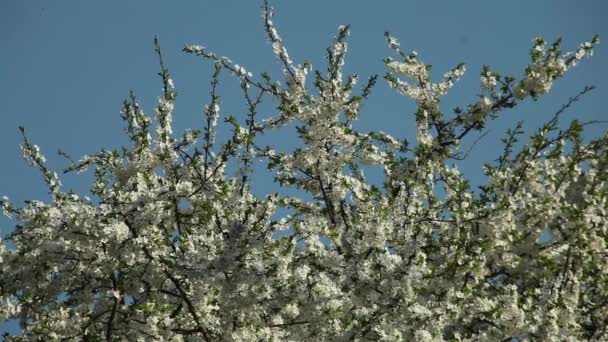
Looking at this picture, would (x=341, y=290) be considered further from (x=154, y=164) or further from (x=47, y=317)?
(x=47, y=317)

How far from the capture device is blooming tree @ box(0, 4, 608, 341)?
28.2 ft

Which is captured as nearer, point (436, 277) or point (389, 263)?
point (389, 263)

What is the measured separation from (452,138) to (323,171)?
2.02 meters

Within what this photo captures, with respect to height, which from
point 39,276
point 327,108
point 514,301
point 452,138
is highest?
point 327,108

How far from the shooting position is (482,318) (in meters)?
9.76

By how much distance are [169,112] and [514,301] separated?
567 cm

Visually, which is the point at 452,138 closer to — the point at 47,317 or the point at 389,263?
the point at 389,263

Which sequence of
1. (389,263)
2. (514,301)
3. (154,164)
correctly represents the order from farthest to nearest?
(154,164), (514,301), (389,263)

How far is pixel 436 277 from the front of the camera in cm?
974

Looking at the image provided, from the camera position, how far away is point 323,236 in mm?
11188

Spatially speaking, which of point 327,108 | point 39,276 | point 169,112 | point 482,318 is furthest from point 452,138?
point 39,276

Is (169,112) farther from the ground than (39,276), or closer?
farther from the ground

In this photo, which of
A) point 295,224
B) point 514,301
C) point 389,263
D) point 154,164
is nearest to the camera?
point 389,263

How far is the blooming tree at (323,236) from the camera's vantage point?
860cm
